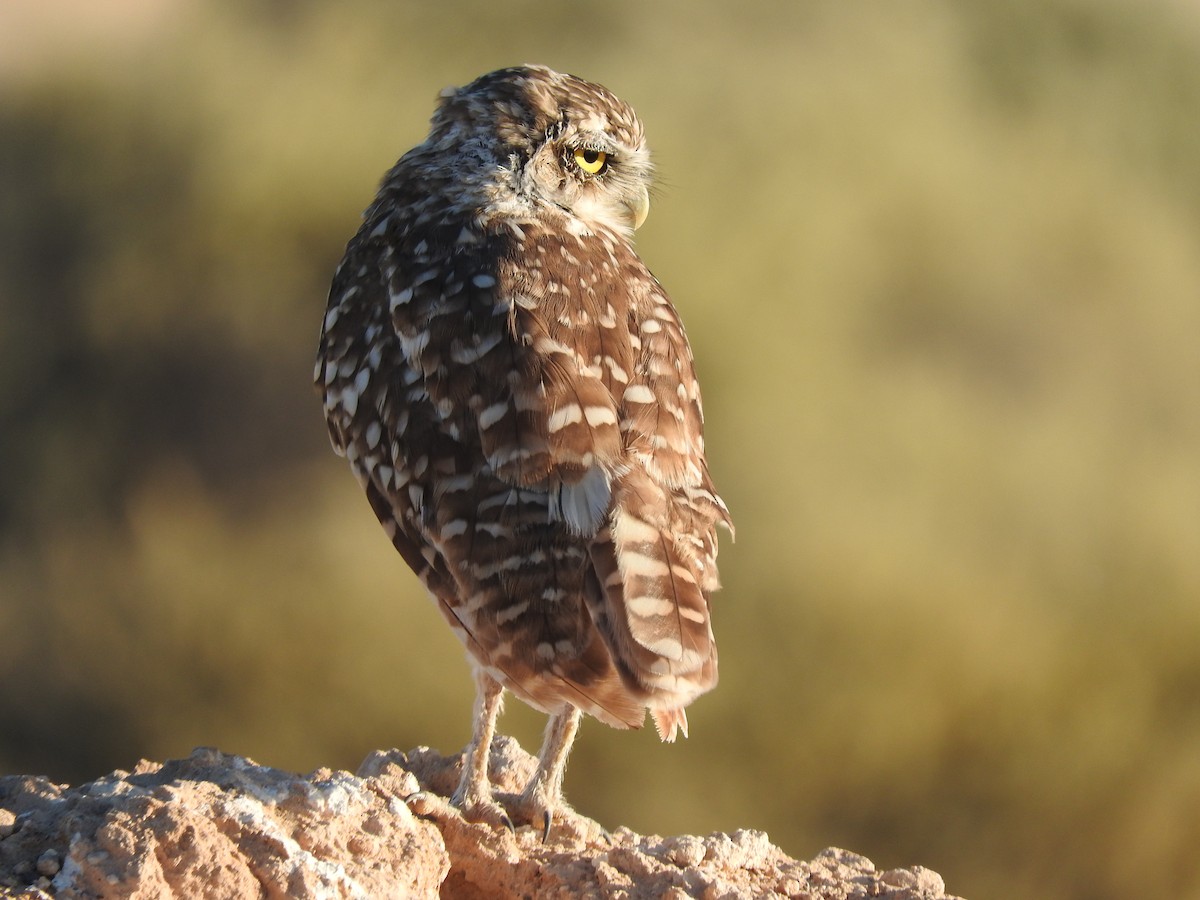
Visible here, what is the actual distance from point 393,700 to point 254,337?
5.63ft

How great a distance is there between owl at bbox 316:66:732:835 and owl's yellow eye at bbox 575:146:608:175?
10 millimetres

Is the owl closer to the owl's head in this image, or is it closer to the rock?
the owl's head

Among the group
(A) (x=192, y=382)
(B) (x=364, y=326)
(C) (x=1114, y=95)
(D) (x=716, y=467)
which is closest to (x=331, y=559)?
(A) (x=192, y=382)

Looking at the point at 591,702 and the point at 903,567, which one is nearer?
the point at 591,702

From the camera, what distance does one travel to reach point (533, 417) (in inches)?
107

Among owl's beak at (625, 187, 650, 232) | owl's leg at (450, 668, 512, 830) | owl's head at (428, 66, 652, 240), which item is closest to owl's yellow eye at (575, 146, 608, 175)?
owl's head at (428, 66, 652, 240)

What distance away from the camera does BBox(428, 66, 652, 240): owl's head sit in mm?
3367

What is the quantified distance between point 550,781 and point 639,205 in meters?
1.71

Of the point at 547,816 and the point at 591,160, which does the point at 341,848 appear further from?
the point at 591,160

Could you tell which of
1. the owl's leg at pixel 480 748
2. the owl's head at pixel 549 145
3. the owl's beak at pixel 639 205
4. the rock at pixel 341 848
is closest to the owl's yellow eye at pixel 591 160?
the owl's head at pixel 549 145

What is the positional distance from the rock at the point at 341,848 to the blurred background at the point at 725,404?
2.15 metres

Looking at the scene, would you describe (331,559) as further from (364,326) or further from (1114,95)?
(1114,95)

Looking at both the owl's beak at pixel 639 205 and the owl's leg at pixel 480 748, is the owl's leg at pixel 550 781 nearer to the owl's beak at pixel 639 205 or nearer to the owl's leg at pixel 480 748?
the owl's leg at pixel 480 748

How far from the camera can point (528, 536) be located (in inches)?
103
